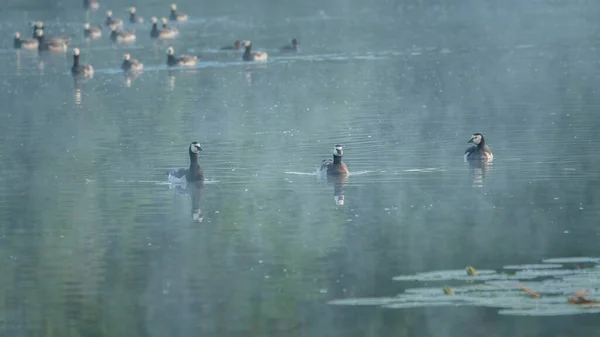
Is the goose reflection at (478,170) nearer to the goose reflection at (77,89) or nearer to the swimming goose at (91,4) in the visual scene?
the goose reflection at (77,89)

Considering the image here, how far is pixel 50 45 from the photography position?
217 feet

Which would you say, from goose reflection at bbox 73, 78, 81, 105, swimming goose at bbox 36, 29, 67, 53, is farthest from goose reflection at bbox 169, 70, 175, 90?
swimming goose at bbox 36, 29, 67, 53

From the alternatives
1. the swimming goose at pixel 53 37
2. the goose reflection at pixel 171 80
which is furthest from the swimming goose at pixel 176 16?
the goose reflection at pixel 171 80

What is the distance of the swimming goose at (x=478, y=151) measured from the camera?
30250 millimetres

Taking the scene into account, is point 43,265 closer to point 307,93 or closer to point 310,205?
point 310,205

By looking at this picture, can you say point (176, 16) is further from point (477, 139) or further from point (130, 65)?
point (477, 139)

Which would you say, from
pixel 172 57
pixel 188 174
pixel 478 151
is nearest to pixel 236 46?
pixel 172 57

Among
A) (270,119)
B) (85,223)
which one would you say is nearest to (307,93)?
(270,119)

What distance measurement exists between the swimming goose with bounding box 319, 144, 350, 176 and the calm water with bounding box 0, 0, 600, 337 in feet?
1.28

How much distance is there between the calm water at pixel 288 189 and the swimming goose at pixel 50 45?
6.61 meters

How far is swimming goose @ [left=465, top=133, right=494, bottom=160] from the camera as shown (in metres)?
30.2

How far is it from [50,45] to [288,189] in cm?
4030

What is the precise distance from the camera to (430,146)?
33.0 m

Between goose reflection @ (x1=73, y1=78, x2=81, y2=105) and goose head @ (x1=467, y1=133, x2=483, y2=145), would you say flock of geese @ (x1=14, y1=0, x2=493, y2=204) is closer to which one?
goose head @ (x1=467, y1=133, x2=483, y2=145)
